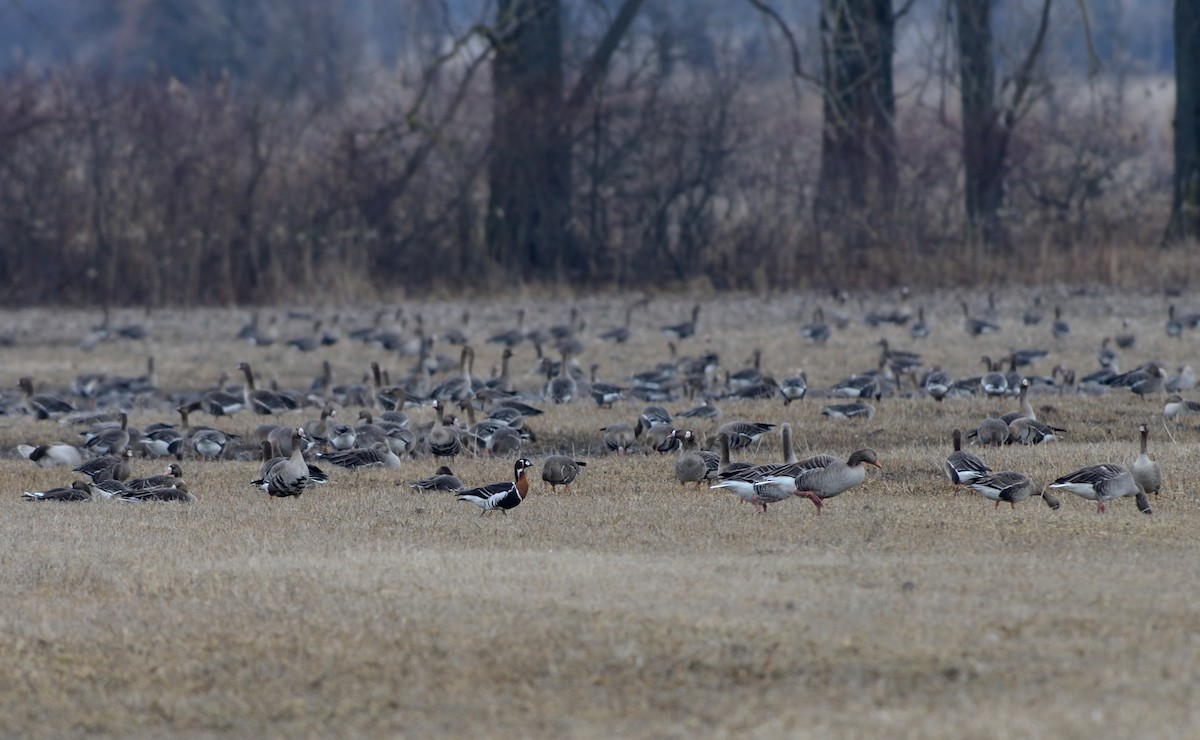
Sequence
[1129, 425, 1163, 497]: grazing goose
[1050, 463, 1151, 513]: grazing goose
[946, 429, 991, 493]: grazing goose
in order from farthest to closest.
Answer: [946, 429, 991, 493]: grazing goose < [1129, 425, 1163, 497]: grazing goose < [1050, 463, 1151, 513]: grazing goose

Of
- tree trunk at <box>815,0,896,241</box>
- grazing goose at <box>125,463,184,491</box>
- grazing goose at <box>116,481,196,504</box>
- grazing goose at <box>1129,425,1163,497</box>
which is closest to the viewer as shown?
grazing goose at <box>1129,425,1163,497</box>

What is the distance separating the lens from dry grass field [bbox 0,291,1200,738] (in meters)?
7.02

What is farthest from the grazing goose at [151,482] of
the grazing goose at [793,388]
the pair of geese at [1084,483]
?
the grazing goose at [793,388]

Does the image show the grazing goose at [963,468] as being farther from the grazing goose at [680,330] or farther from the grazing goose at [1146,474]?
the grazing goose at [680,330]

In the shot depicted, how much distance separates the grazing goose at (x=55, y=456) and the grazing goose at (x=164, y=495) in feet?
7.38

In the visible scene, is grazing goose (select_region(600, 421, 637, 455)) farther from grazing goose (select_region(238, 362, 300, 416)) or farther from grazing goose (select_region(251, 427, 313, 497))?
grazing goose (select_region(238, 362, 300, 416))

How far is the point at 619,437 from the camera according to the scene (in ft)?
46.7

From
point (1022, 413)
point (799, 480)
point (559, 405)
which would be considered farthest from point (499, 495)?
point (559, 405)

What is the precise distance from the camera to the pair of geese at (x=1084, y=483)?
10609 millimetres

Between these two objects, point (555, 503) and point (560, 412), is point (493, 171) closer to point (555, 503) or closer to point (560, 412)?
point (560, 412)

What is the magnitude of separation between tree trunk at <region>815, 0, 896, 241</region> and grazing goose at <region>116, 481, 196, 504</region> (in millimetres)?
19649

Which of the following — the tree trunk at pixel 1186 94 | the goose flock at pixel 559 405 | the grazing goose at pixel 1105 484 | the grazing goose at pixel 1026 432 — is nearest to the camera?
the grazing goose at pixel 1105 484

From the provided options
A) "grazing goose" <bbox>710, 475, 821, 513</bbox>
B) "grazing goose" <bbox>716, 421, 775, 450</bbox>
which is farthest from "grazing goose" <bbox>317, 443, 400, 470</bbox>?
"grazing goose" <bbox>710, 475, 821, 513</bbox>

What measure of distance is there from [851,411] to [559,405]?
3.44 metres
